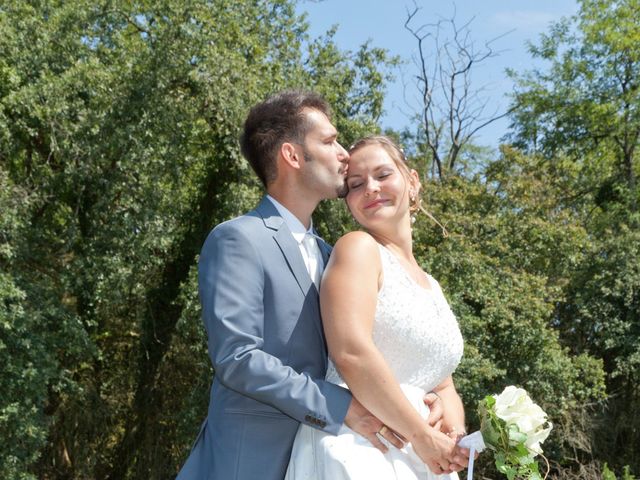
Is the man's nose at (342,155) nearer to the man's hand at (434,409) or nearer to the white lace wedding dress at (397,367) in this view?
the white lace wedding dress at (397,367)

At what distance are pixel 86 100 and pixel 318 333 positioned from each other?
9577mm

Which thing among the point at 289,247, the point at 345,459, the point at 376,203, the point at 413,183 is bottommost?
the point at 345,459

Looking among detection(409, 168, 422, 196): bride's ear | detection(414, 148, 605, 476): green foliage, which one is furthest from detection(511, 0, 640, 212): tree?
detection(409, 168, 422, 196): bride's ear

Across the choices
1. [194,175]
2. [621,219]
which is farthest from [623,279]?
[194,175]

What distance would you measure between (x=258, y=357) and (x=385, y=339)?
1.46ft

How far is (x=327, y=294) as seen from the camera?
Answer: 8.34ft

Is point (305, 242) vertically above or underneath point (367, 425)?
above

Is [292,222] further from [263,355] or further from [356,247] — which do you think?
[263,355]

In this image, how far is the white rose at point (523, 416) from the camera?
261 centimetres

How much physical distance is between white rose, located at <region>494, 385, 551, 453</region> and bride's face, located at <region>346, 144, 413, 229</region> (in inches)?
25.8

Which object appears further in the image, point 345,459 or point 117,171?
point 117,171

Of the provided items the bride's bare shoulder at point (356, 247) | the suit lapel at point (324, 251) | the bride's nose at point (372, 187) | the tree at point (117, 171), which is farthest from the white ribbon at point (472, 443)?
the tree at point (117, 171)

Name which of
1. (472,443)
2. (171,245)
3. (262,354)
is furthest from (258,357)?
(171,245)

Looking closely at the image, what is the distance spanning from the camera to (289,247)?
2670mm
